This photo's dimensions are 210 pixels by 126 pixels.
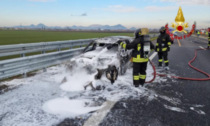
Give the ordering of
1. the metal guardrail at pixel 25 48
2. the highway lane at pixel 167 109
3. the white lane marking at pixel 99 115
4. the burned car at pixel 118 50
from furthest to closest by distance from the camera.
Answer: the burned car at pixel 118 50, the metal guardrail at pixel 25 48, the highway lane at pixel 167 109, the white lane marking at pixel 99 115

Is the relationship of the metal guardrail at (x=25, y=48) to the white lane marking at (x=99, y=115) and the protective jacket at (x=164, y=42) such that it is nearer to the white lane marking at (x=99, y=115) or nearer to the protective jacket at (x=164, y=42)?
the white lane marking at (x=99, y=115)

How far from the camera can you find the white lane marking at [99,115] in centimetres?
293

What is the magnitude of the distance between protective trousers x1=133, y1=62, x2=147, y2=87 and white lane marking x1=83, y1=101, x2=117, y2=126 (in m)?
1.30

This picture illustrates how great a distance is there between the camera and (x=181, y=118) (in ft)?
10.5

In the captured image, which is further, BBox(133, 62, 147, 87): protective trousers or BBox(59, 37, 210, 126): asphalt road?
BBox(133, 62, 147, 87): protective trousers

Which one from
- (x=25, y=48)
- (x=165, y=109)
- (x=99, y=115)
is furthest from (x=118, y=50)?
(x=25, y=48)

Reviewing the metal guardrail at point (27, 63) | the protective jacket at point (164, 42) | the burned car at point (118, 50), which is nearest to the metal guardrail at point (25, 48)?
the metal guardrail at point (27, 63)

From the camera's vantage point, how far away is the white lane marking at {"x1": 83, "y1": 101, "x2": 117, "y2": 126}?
115 inches

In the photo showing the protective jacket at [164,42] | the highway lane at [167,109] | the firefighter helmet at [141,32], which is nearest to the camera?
the highway lane at [167,109]

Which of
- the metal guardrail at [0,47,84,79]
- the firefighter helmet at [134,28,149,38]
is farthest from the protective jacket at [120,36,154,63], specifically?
the metal guardrail at [0,47,84,79]

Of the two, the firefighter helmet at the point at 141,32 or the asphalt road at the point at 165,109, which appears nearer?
the asphalt road at the point at 165,109

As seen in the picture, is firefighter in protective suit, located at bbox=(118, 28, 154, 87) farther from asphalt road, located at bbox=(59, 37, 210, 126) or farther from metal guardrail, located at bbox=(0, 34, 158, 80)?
metal guardrail, located at bbox=(0, 34, 158, 80)

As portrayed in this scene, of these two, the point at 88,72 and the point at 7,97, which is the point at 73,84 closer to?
the point at 88,72

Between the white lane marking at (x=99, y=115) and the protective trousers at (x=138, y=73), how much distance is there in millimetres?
1303
